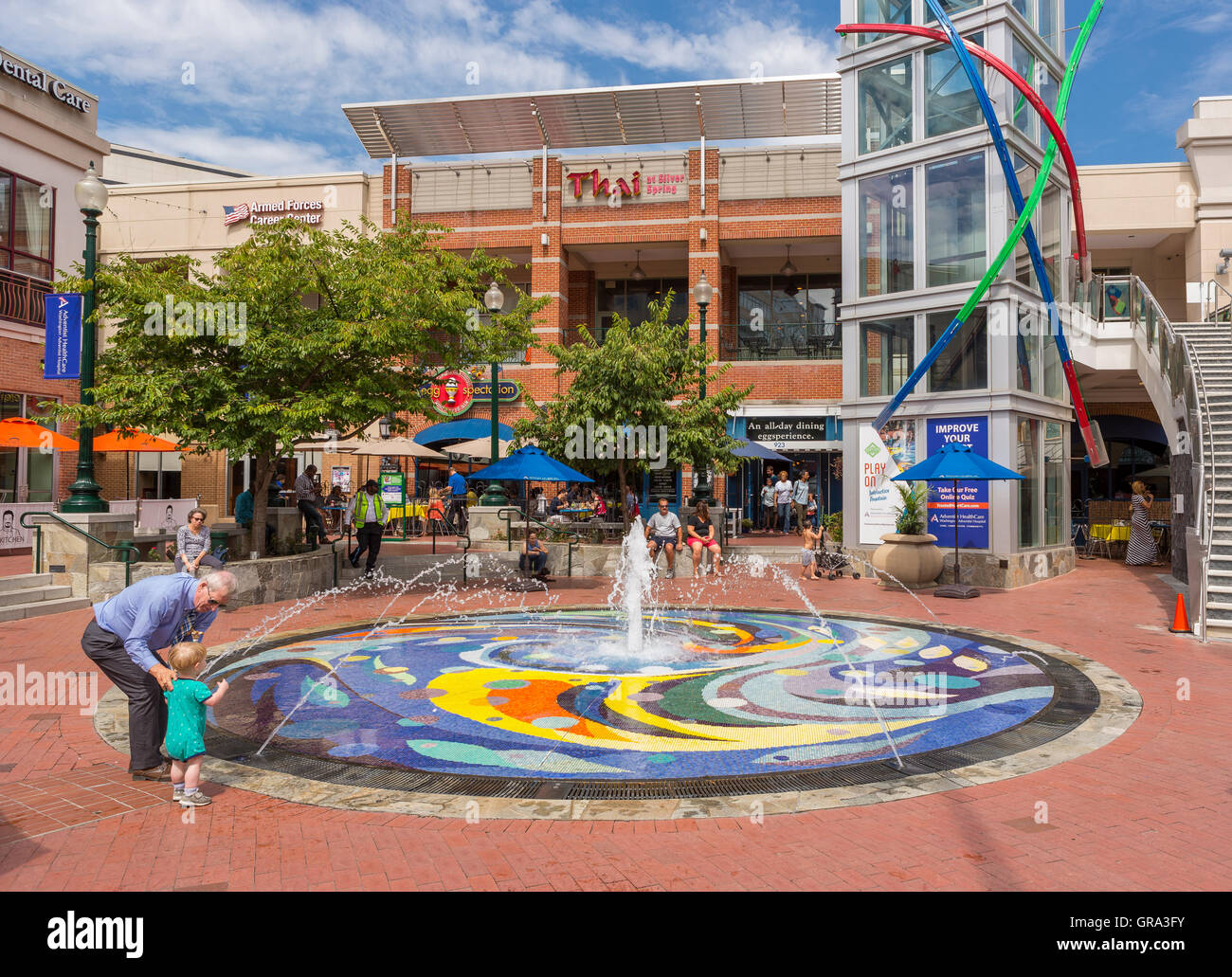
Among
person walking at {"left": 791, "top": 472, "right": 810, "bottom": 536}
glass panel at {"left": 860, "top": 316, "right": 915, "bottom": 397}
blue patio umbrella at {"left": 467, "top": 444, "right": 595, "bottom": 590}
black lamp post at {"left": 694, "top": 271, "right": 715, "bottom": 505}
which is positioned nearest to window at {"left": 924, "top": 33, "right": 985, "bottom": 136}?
glass panel at {"left": 860, "top": 316, "right": 915, "bottom": 397}

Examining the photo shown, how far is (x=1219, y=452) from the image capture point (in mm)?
13859

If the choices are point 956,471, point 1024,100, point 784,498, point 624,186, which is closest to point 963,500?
point 956,471

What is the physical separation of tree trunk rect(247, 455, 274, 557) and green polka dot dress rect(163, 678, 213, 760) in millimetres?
9571

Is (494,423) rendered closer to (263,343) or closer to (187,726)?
(263,343)

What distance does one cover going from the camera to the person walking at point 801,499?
80.7ft

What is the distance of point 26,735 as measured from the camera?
20.2 feet

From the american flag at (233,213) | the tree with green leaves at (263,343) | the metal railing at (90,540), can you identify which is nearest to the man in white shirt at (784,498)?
the tree with green leaves at (263,343)

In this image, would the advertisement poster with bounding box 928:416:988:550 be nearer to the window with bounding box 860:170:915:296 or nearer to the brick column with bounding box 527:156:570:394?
the window with bounding box 860:170:915:296

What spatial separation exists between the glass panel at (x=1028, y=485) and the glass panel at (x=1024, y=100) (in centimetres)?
495

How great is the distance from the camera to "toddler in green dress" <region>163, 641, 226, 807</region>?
4.71 meters

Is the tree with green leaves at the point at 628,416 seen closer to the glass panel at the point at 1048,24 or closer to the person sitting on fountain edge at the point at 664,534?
the person sitting on fountain edge at the point at 664,534

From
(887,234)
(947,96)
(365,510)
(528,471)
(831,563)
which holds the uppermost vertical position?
(947,96)

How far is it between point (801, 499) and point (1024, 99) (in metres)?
11.5
